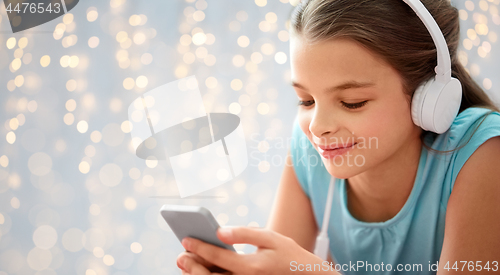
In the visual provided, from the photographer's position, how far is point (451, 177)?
2.32ft

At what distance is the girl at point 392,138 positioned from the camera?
1.98ft

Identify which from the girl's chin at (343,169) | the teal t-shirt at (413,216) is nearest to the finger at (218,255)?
the girl's chin at (343,169)

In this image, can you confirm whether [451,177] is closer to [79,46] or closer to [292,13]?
[292,13]

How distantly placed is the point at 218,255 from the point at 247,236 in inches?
2.1

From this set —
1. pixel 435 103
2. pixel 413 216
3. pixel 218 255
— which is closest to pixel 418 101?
pixel 435 103

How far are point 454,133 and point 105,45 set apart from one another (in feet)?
2.87

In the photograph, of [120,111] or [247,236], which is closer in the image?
[247,236]

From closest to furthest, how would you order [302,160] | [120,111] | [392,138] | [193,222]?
[193,222] → [392,138] → [302,160] → [120,111]

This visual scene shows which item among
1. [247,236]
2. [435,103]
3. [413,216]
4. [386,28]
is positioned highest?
[386,28]

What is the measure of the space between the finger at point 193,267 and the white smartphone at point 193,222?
40 millimetres

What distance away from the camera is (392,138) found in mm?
654

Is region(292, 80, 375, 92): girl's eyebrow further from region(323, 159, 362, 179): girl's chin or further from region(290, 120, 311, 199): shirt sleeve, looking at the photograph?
region(290, 120, 311, 199): shirt sleeve

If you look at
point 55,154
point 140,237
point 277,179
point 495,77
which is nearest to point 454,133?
point 495,77

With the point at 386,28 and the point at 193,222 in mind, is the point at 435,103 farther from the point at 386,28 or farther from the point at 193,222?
the point at 193,222
